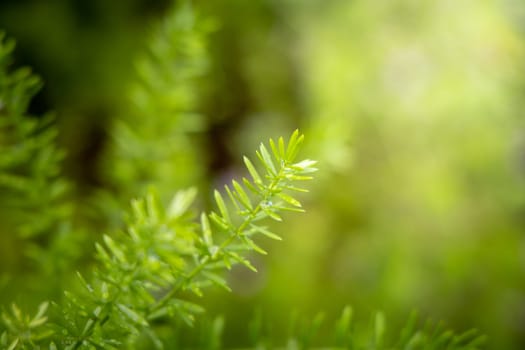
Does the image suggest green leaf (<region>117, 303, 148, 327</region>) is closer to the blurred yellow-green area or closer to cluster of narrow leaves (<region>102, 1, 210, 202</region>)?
cluster of narrow leaves (<region>102, 1, 210, 202</region>)

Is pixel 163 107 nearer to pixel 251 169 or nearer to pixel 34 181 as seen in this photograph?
pixel 34 181

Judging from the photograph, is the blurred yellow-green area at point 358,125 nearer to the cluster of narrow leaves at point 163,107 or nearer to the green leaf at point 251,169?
the cluster of narrow leaves at point 163,107

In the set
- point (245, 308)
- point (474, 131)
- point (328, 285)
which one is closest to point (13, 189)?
point (245, 308)

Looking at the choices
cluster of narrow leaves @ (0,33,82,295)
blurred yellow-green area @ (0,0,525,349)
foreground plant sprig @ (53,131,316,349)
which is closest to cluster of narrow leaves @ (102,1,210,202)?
cluster of narrow leaves @ (0,33,82,295)

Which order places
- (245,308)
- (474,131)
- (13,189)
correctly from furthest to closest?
(474,131), (245,308), (13,189)

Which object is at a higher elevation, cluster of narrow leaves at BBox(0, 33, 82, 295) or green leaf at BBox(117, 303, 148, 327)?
cluster of narrow leaves at BBox(0, 33, 82, 295)

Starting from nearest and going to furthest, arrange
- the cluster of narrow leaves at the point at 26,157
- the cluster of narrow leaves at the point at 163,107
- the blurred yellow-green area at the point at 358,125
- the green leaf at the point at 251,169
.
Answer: the green leaf at the point at 251,169
the cluster of narrow leaves at the point at 26,157
the cluster of narrow leaves at the point at 163,107
the blurred yellow-green area at the point at 358,125

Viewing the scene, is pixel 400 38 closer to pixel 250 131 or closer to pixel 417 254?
pixel 250 131

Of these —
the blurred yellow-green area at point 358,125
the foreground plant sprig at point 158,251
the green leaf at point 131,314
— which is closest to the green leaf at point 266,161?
the foreground plant sprig at point 158,251
